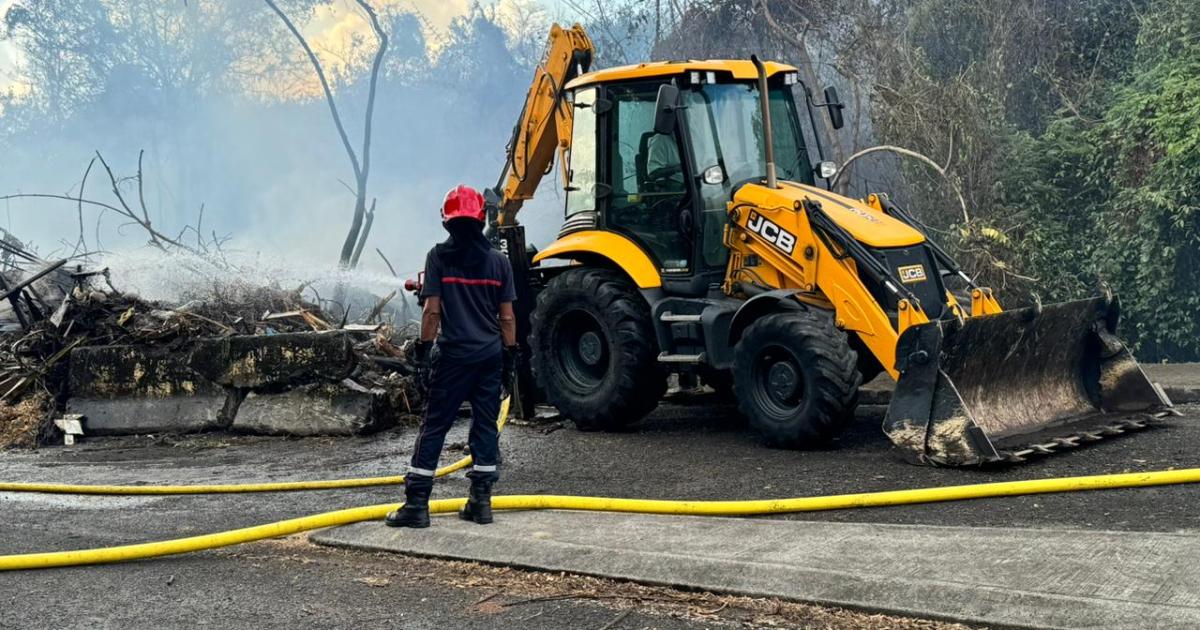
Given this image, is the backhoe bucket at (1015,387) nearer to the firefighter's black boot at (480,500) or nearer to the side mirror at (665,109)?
the side mirror at (665,109)

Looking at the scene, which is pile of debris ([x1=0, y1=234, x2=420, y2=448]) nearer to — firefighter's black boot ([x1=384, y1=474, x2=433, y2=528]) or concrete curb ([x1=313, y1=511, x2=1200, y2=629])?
firefighter's black boot ([x1=384, y1=474, x2=433, y2=528])

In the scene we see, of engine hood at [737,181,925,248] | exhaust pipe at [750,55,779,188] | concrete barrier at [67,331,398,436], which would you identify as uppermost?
exhaust pipe at [750,55,779,188]

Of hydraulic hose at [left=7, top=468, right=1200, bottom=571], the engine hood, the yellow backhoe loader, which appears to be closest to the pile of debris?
the yellow backhoe loader

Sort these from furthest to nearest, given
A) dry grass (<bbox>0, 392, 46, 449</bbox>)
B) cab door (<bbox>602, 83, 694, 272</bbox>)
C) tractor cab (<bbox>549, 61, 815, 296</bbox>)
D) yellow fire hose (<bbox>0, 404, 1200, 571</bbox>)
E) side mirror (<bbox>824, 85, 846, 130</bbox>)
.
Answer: dry grass (<bbox>0, 392, 46, 449</bbox>), side mirror (<bbox>824, 85, 846, 130</bbox>), cab door (<bbox>602, 83, 694, 272</bbox>), tractor cab (<bbox>549, 61, 815, 296</bbox>), yellow fire hose (<bbox>0, 404, 1200, 571</bbox>)

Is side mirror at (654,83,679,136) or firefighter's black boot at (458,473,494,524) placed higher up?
side mirror at (654,83,679,136)

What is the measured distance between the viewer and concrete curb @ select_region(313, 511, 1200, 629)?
4.79 m

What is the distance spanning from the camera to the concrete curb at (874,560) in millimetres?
4785

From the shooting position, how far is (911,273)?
30.8 feet

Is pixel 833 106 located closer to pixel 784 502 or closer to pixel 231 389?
pixel 784 502

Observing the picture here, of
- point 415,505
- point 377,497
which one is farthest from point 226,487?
point 415,505

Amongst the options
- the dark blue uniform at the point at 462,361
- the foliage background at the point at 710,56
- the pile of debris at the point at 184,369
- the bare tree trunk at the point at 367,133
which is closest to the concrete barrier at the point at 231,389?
the pile of debris at the point at 184,369

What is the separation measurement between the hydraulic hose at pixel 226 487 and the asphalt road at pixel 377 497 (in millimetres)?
69

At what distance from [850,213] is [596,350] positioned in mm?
2560

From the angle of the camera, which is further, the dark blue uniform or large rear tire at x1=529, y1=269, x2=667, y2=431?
large rear tire at x1=529, y1=269, x2=667, y2=431
